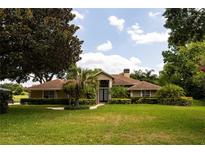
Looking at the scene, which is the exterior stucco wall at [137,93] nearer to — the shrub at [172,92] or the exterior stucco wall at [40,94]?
the shrub at [172,92]

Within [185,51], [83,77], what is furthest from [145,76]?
[83,77]

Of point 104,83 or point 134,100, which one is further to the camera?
point 104,83

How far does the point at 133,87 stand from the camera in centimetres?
5416

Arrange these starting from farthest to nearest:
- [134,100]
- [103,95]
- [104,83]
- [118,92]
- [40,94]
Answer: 1. [40,94]
2. [104,83]
3. [103,95]
4. [118,92]
5. [134,100]

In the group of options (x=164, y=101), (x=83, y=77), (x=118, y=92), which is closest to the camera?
(x=83, y=77)

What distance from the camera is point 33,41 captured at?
27562mm

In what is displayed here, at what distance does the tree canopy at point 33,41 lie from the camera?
2781 cm

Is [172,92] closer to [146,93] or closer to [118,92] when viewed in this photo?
[146,93]

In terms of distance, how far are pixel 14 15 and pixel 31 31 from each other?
1689mm

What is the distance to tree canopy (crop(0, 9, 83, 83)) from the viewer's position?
27.8 metres

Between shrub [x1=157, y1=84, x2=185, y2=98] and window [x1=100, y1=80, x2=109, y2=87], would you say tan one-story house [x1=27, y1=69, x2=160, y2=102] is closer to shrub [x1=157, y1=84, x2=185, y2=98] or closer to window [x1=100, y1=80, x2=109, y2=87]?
window [x1=100, y1=80, x2=109, y2=87]
